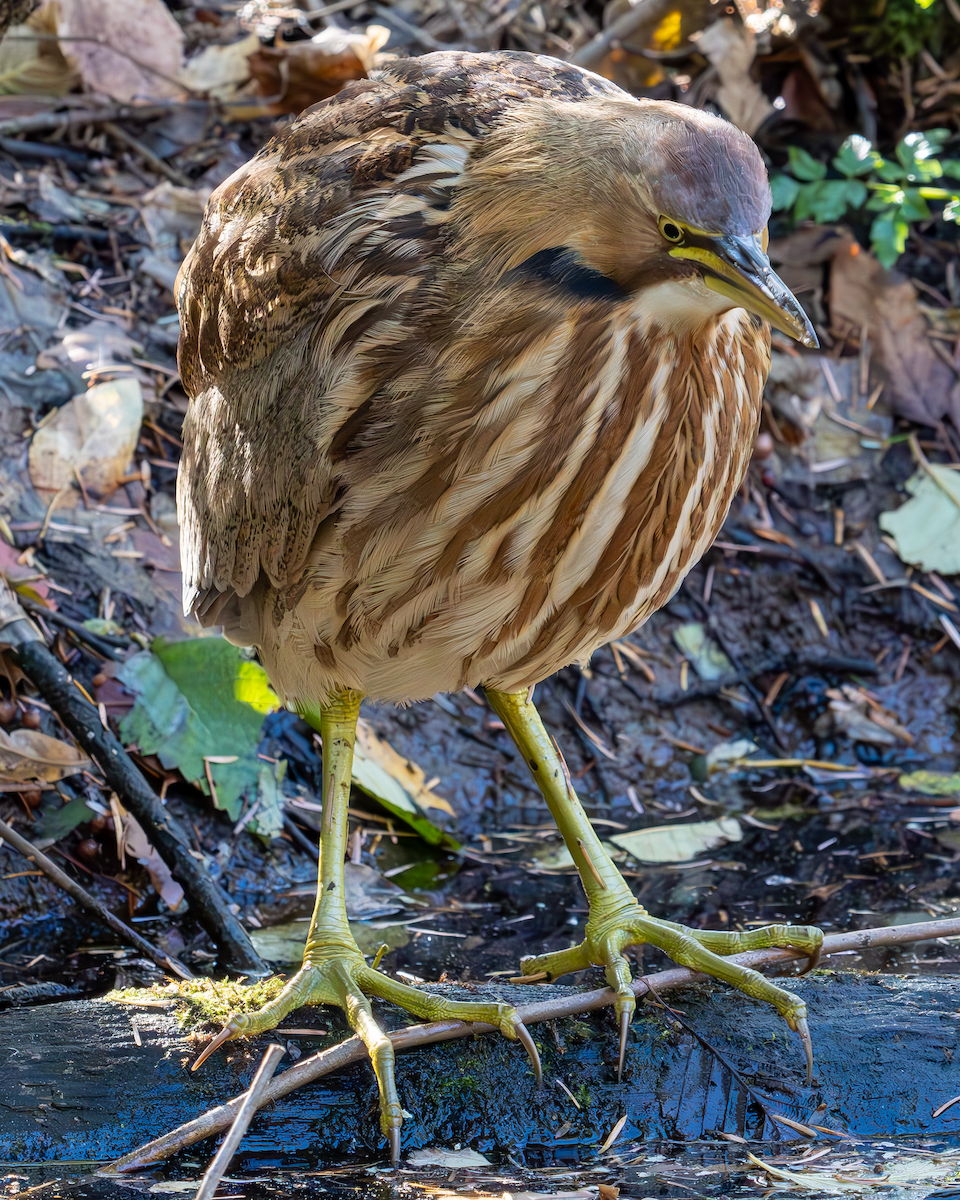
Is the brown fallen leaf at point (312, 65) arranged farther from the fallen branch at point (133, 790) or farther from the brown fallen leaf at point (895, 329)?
the fallen branch at point (133, 790)

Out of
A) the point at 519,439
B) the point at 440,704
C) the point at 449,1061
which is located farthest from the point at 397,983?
the point at 440,704

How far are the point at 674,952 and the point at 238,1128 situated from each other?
93cm

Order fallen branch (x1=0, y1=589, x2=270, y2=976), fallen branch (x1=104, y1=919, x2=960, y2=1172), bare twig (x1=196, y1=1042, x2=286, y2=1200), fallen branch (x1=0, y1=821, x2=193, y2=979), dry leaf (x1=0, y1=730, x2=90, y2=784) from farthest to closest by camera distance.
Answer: dry leaf (x1=0, y1=730, x2=90, y2=784)
fallen branch (x1=0, y1=589, x2=270, y2=976)
fallen branch (x1=0, y1=821, x2=193, y2=979)
fallen branch (x1=104, y1=919, x2=960, y2=1172)
bare twig (x1=196, y1=1042, x2=286, y2=1200)

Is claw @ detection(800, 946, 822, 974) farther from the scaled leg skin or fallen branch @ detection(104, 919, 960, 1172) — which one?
the scaled leg skin

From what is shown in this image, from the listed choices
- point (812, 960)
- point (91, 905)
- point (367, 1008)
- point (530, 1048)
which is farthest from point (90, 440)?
point (812, 960)

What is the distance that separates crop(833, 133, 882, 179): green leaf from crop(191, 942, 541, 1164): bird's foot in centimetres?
317

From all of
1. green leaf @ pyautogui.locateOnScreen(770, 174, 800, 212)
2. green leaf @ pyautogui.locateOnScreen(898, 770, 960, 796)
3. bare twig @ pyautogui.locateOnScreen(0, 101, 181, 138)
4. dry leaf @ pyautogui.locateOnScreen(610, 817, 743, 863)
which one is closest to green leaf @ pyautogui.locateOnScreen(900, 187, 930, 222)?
green leaf @ pyautogui.locateOnScreen(770, 174, 800, 212)

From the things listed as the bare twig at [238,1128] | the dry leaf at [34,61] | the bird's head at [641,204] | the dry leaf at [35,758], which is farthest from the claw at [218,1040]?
the dry leaf at [34,61]

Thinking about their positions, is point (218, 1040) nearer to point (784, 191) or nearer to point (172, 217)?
point (172, 217)

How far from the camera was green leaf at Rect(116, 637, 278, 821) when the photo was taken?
3312 mm

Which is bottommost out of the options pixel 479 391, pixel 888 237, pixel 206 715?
pixel 206 715

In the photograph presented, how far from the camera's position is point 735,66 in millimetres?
4723

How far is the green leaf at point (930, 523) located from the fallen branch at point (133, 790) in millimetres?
2499

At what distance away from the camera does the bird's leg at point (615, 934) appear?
7.44 ft
